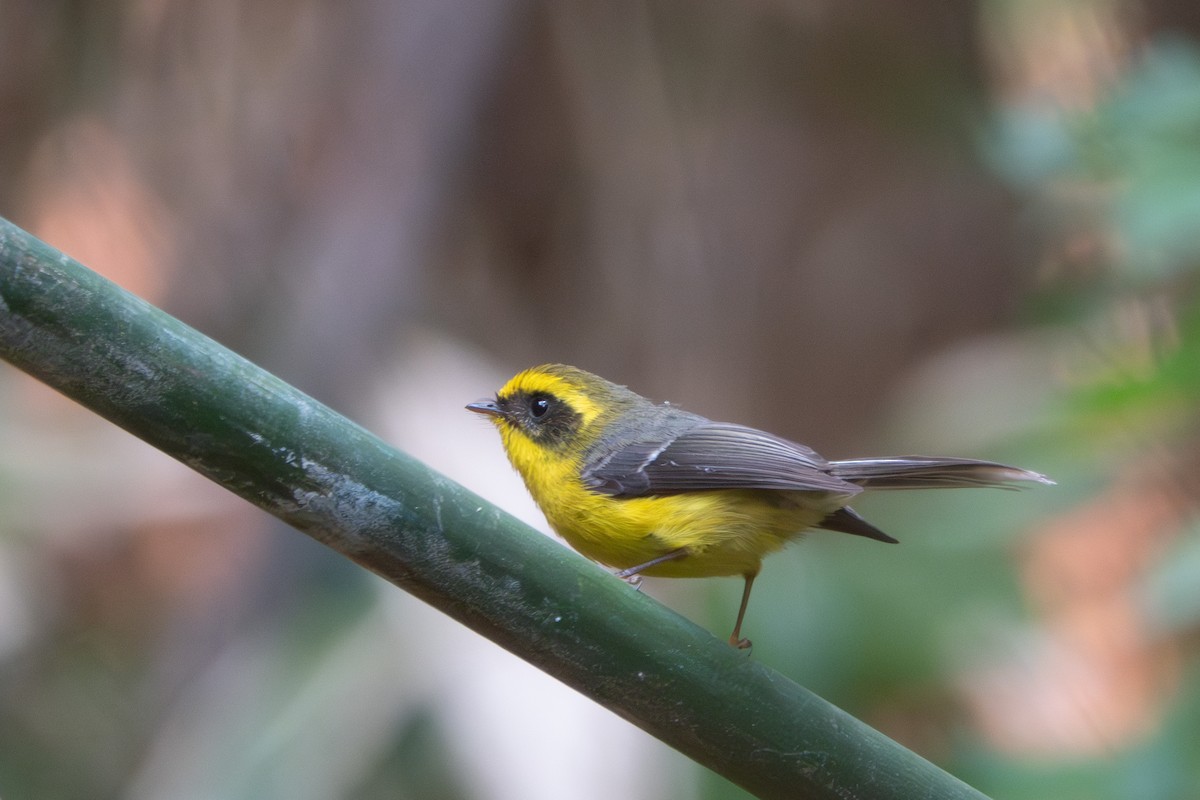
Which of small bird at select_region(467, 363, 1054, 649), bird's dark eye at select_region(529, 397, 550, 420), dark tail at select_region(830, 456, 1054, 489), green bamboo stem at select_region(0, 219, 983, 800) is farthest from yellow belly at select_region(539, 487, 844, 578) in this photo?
green bamboo stem at select_region(0, 219, 983, 800)

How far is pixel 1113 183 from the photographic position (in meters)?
4.08

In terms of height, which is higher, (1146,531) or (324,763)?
(1146,531)

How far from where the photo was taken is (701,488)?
274cm

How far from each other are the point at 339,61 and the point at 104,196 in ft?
4.29

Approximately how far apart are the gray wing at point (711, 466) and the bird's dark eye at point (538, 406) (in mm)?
317

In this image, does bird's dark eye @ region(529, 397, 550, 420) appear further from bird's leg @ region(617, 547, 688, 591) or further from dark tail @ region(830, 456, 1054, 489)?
dark tail @ region(830, 456, 1054, 489)

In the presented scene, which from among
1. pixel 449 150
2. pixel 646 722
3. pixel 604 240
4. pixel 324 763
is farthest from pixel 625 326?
pixel 646 722

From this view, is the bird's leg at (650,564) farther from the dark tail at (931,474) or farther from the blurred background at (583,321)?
the blurred background at (583,321)

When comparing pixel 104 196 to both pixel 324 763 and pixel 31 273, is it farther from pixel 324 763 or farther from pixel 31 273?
pixel 31 273

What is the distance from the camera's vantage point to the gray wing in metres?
2.62

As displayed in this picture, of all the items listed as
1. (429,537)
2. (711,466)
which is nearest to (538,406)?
(711,466)

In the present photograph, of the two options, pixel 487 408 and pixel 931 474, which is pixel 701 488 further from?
pixel 487 408

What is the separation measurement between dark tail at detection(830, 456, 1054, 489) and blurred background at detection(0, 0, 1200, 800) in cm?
111

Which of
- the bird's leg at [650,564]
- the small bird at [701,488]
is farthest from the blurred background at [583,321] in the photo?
the bird's leg at [650,564]
